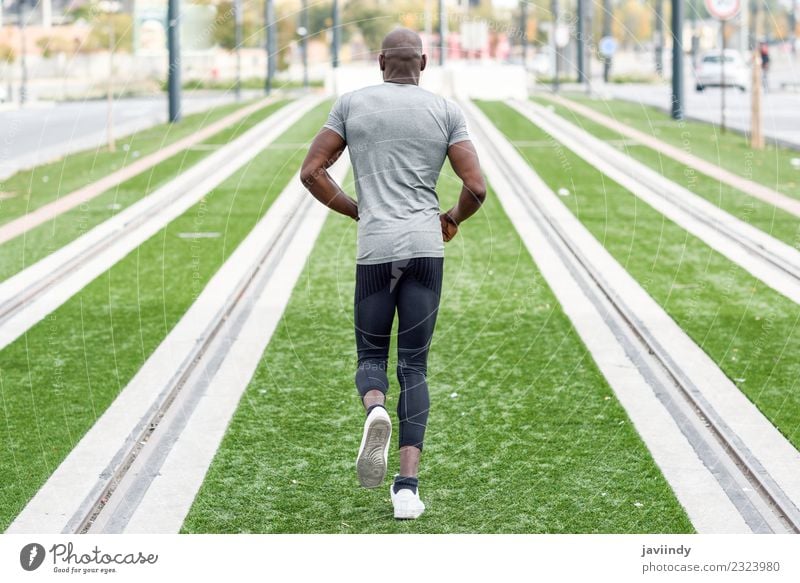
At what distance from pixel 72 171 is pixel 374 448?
58.4ft

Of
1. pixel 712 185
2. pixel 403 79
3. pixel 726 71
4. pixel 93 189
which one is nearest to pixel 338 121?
pixel 403 79

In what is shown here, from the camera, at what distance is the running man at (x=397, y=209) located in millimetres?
5965

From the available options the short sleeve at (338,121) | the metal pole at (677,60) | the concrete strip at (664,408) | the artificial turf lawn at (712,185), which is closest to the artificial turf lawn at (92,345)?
the short sleeve at (338,121)

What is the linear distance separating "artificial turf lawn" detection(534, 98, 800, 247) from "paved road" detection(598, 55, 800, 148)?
121 centimetres

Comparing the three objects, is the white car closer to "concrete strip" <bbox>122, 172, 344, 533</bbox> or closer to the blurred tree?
the blurred tree

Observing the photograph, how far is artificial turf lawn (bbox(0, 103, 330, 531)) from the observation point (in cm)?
740

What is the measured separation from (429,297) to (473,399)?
2362 millimetres

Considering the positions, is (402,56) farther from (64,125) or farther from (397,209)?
(64,125)

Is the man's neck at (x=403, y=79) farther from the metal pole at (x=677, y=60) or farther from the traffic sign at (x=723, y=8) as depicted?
the metal pole at (x=677, y=60)

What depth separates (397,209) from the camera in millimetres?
6035

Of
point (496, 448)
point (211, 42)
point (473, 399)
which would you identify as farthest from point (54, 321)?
point (211, 42)

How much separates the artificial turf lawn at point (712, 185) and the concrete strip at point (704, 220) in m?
0.17

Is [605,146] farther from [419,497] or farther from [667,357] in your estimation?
[419,497]
